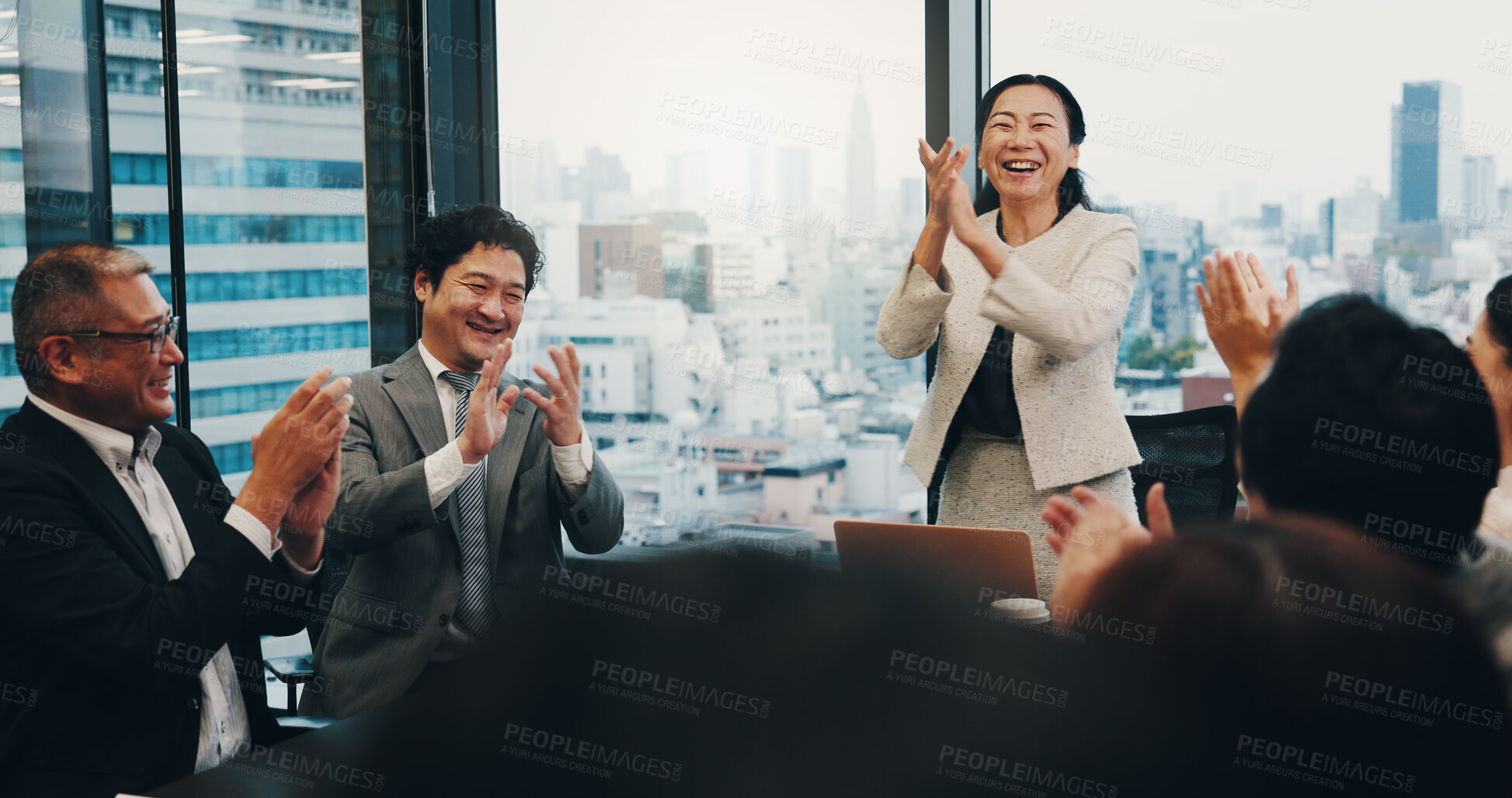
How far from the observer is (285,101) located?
3.32 m

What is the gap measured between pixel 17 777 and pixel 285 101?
2.46 m

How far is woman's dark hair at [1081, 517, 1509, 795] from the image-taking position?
0.53m

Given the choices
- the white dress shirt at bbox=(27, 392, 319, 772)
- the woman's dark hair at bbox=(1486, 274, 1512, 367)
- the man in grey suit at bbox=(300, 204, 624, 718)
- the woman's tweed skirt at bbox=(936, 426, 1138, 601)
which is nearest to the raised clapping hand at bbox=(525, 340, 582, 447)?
the man in grey suit at bbox=(300, 204, 624, 718)

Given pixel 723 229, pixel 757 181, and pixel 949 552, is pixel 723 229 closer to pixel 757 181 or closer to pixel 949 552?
pixel 757 181

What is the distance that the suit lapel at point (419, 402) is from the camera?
209 cm

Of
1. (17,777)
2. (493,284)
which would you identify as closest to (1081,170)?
(493,284)

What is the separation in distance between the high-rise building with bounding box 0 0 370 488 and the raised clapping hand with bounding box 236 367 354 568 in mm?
1835

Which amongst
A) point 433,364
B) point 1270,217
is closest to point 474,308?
point 433,364

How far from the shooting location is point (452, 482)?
1.90 metres

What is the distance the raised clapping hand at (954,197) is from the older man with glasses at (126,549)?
3.55 ft

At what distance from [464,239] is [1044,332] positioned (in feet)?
3.86

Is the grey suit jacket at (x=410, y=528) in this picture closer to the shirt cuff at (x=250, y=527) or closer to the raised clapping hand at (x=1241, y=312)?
the shirt cuff at (x=250, y=527)

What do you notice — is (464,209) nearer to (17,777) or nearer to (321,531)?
(321,531)

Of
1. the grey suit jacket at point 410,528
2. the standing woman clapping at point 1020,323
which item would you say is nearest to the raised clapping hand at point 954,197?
the standing woman clapping at point 1020,323
